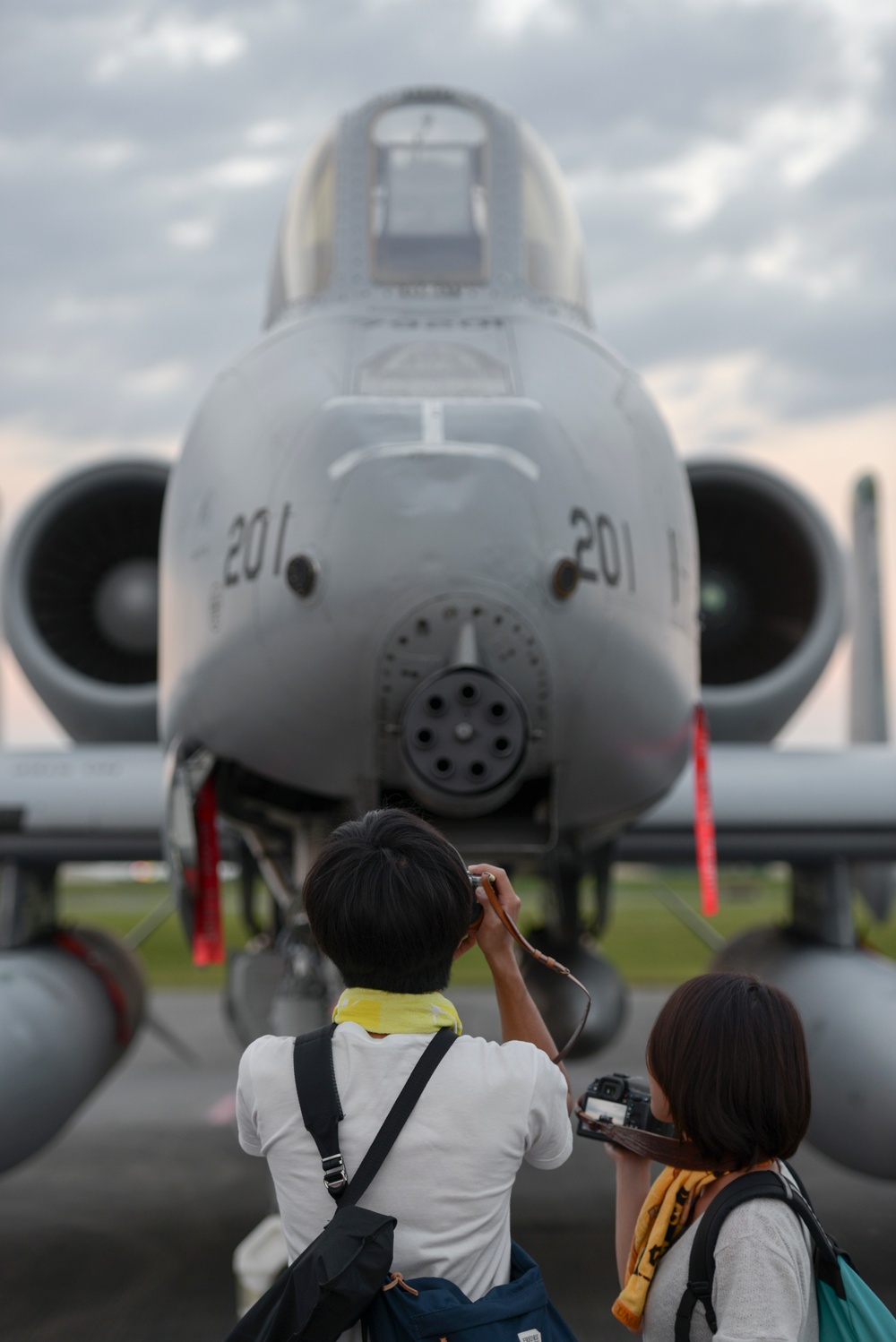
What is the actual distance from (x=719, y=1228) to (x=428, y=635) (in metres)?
1.56

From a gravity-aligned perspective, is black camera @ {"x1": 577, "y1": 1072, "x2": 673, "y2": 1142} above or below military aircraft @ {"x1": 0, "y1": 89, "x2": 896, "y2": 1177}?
below

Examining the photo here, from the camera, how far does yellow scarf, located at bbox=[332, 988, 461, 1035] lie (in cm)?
150

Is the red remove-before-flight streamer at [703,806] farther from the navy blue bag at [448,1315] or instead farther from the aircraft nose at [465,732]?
the navy blue bag at [448,1315]

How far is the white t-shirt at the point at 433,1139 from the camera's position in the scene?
4.63 feet

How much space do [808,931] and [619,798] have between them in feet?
9.70

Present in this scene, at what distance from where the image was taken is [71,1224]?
189 inches

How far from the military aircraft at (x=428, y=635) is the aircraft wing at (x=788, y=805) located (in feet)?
0.06

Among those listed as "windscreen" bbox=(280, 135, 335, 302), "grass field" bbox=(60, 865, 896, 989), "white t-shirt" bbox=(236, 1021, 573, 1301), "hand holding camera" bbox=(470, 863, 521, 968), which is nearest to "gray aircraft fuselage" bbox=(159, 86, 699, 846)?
"windscreen" bbox=(280, 135, 335, 302)

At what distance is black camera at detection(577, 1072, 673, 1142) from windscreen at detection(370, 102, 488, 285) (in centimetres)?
288

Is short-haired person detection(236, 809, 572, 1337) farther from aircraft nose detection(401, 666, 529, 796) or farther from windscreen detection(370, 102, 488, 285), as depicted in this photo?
windscreen detection(370, 102, 488, 285)

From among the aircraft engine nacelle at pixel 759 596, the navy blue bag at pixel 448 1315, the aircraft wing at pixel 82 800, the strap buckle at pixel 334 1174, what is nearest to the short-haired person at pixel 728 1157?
the navy blue bag at pixel 448 1315

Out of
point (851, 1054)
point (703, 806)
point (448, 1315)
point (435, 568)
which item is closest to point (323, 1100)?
point (448, 1315)

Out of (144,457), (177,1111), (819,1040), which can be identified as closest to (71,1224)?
(177,1111)

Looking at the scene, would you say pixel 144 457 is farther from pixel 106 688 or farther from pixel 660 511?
pixel 660 511
